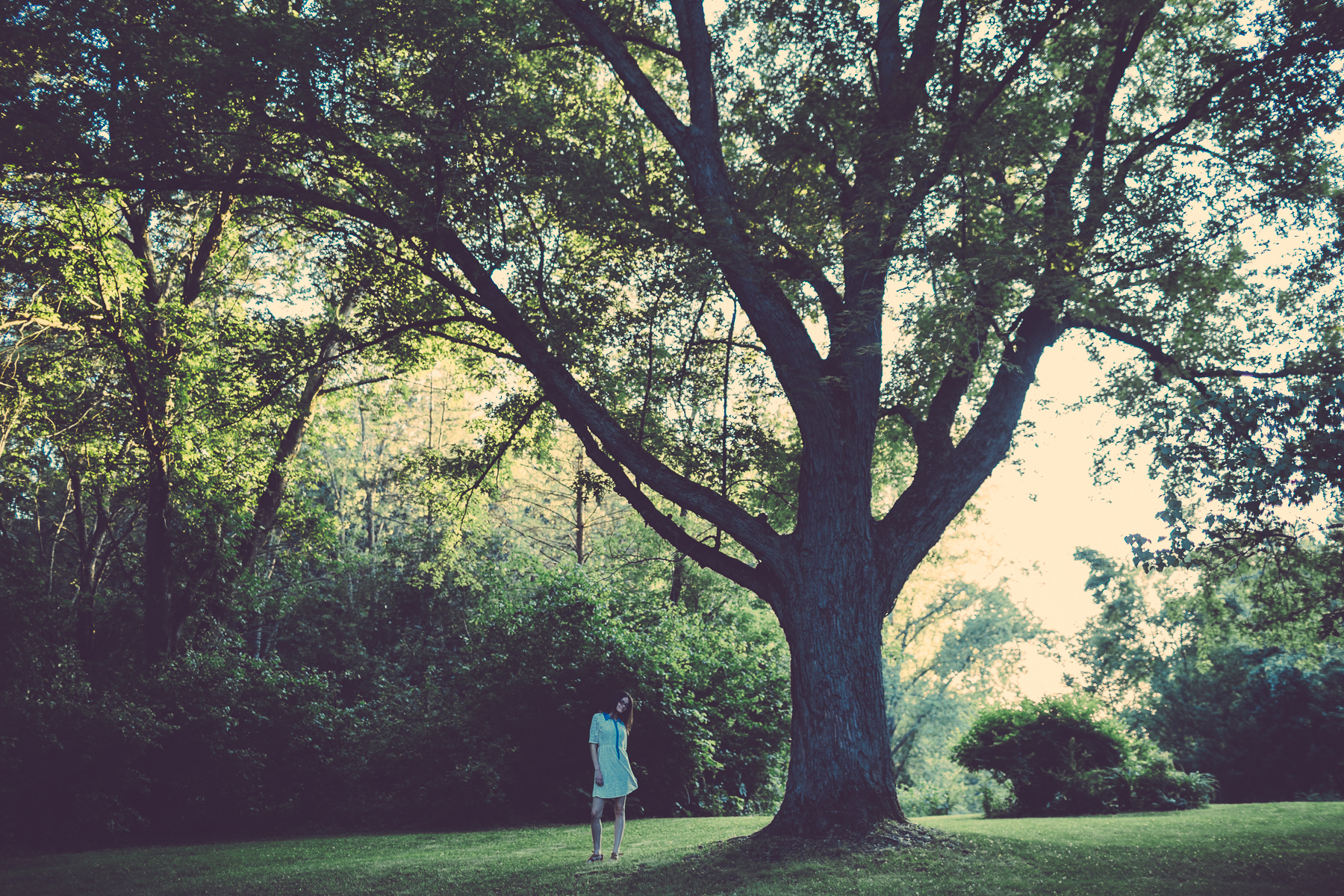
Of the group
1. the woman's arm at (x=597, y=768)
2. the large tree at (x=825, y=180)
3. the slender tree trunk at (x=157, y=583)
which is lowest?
the woman's arm at (x=597, y=768)

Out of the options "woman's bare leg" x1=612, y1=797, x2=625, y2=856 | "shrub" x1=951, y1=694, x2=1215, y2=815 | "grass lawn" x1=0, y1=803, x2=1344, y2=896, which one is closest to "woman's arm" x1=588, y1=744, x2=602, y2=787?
"woman's bare leg" x1=612, y1=797, x2=625, y2=856

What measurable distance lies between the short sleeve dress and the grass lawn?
2.23 ft

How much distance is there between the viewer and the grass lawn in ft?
19.4

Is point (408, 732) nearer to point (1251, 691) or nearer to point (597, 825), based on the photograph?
point (597, 825)

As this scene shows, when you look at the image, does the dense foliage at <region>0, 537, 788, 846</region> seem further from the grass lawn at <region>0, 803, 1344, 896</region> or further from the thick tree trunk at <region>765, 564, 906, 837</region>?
the thick tree trunk at <region>765, 564, 906, 837</region>

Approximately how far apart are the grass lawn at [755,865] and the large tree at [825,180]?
1.21m

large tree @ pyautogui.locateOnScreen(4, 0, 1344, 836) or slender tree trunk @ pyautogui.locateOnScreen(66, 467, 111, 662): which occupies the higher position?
large tree @ pyautogui.locateOnScreen(4, 0, 1344, 836)

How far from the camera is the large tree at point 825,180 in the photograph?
8.23 m

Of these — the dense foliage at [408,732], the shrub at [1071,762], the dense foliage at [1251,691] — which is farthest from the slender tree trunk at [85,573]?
the dense foliage at [1251,691]

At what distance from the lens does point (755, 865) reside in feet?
22.0

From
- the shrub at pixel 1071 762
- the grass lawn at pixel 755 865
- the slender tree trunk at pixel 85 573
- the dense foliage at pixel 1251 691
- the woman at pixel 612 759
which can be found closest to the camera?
the grass lawn at pixel 755 865

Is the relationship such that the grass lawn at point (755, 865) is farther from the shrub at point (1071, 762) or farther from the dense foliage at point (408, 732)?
the shrub at point (1071, 762)

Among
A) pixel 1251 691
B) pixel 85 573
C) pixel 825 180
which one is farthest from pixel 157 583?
pixel 1251 691

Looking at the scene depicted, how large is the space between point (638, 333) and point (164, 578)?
422 inches
